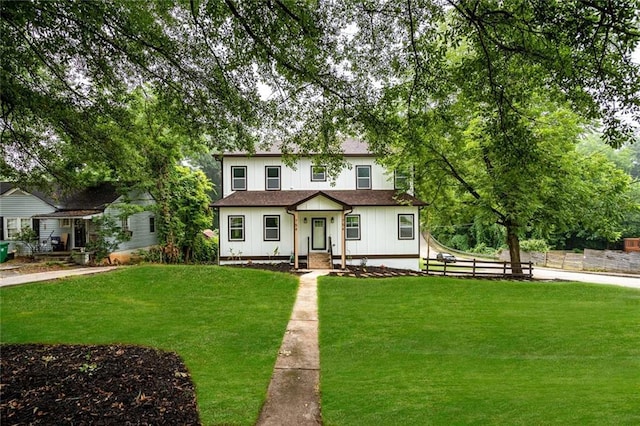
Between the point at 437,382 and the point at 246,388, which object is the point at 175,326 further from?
the point at 437,382

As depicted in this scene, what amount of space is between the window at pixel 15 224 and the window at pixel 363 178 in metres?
19.4

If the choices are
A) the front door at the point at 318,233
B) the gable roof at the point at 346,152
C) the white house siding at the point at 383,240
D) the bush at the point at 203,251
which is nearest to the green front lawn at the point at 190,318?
the front door at the point at 318,233

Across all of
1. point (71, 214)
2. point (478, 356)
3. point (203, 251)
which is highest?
point (71, 214)

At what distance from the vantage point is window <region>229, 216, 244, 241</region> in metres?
18.0

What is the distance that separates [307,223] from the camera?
18578mm

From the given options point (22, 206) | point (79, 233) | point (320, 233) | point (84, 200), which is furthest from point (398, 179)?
point (22, 206)

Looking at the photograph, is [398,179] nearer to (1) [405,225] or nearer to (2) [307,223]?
(1) [405,225]

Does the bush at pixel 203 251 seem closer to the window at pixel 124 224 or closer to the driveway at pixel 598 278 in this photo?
the window at pixel 124 224

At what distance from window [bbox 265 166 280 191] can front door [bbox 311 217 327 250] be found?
113 inches

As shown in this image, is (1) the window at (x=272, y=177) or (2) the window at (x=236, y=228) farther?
(1) the window at (x=272, y=177)

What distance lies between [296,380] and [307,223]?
13.5 m

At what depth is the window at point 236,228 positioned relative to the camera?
59.1 feet

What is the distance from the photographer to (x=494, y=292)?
1174 centimetres

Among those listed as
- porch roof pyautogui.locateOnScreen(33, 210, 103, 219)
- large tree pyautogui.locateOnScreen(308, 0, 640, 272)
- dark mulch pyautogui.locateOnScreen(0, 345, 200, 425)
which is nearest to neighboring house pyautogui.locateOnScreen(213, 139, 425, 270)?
porch roof pyautogui.locateOnScreen(33, 210, 103, 219)
